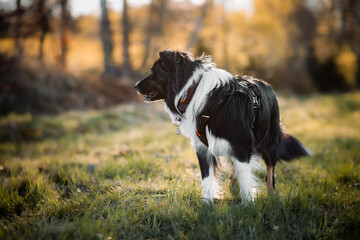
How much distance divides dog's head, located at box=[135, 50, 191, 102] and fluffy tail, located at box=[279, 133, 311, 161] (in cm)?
174

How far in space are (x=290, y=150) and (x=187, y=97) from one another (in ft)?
5.70

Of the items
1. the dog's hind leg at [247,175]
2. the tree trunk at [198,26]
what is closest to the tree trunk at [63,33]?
the tree trunk at [198,26]

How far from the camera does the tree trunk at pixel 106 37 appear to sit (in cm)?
1366

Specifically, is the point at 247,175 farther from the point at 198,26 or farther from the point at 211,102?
the point at 198,26

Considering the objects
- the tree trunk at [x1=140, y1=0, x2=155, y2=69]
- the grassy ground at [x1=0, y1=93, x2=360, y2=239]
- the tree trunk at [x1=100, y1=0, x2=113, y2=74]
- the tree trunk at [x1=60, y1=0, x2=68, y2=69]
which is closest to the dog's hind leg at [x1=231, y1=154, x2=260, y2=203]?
the grassy ground at [x1=0, y1=93, x2=360, y2=239]

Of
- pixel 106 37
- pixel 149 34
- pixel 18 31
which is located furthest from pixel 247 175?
pixel 149 34

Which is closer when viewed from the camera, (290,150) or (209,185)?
(209,185)

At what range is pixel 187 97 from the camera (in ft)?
9.12

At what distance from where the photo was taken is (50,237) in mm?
2121

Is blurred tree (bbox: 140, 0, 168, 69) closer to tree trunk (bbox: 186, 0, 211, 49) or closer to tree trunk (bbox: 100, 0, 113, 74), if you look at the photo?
tree trunk (bbox: 186, 0, 211, 49)

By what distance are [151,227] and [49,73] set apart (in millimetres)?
11213

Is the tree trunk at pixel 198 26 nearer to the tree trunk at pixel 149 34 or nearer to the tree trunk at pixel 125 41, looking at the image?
the tree trunk at pixel 149 34

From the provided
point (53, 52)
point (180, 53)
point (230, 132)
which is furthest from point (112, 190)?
point (53, 52)

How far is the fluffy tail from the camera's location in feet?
11.1
